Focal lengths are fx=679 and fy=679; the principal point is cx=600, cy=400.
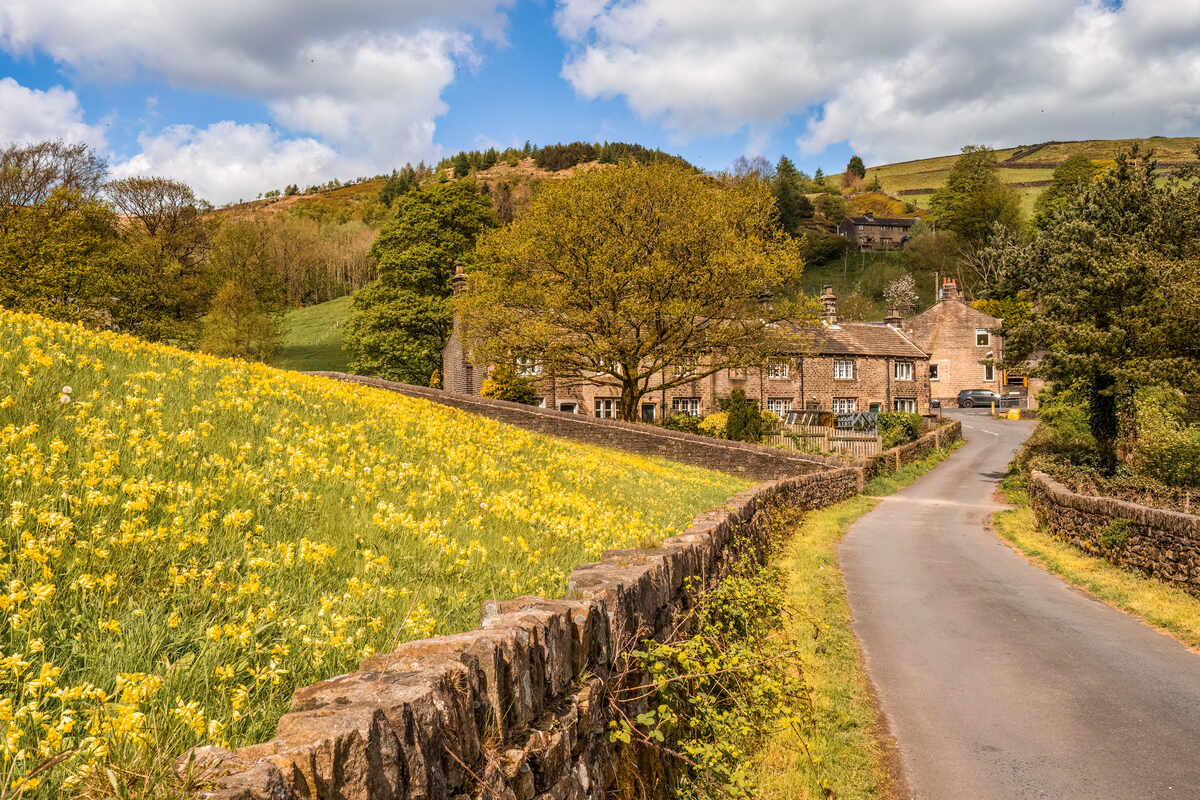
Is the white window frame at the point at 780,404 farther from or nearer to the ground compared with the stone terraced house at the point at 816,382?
nearer to the ground

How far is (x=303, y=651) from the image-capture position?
3604mm

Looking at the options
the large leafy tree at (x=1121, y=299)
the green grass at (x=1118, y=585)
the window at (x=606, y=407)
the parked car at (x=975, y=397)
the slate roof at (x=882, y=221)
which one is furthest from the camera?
the slate roof at (x=882, y=221)

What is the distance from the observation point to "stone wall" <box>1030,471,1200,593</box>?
12.2 m

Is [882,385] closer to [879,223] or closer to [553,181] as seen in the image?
[553,181]

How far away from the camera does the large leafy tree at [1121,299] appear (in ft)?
78.6

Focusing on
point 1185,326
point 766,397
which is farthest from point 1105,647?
point 766,397

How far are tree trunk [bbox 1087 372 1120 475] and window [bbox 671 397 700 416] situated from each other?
2356cm

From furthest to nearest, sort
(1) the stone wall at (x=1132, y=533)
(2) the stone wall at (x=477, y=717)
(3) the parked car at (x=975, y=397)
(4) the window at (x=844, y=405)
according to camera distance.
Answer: (3) the parked car at (x=975, y=397) → (4) the window at (x=844, y=405) → (1) the stone wall at (x=1132, y=533) → (2) the stone wall at (x=477, y=717)

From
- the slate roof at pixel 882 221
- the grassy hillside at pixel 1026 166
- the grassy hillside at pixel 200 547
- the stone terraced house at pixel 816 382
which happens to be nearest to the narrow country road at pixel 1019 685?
the grassy hillside at pixel 200 547

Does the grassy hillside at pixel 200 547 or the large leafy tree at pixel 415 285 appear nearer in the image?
the grassy hillside at pixel 200 547

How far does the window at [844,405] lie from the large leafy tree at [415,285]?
30528 mm

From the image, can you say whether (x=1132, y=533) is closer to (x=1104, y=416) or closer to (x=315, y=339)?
(x=1104, y=416)

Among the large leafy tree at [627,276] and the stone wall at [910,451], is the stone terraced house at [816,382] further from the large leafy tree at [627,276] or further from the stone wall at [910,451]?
the large leafy tree at [627,276]

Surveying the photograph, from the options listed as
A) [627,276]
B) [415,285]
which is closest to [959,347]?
[415,285]
